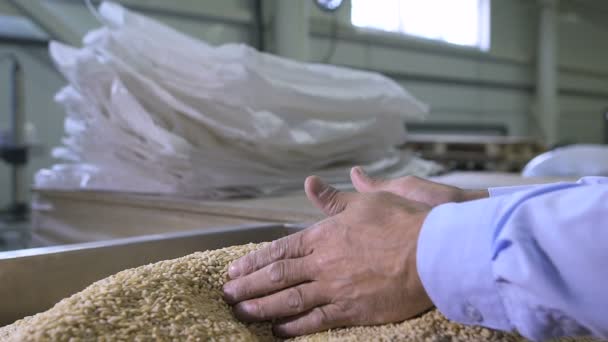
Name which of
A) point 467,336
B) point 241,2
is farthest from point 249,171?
point 241,2

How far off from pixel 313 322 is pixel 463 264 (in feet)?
0.57

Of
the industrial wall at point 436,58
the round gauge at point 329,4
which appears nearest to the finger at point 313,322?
the industrial wall at point 436,58

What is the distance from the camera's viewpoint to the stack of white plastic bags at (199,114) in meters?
1.20

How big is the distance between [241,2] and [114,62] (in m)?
2.70

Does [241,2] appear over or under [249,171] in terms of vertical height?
over

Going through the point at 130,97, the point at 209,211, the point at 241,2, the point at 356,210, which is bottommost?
the point at 209,211

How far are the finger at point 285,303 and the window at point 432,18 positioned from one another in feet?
14.0

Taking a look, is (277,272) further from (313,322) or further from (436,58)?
(436,58)

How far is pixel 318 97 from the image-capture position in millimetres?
1330

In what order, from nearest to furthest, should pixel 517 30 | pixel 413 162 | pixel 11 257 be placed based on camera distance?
pixel 11 257
pixel 413 162
pixel 517 30

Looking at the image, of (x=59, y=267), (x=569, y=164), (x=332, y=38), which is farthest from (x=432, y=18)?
(x=59, y=267)

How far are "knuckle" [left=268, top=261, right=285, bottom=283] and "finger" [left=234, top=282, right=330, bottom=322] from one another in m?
0.01

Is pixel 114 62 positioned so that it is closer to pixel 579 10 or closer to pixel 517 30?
pixel 517 30

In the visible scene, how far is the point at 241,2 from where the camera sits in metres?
3.80
